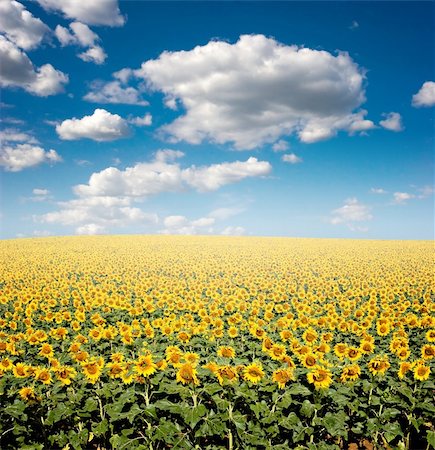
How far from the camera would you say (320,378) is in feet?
18.6

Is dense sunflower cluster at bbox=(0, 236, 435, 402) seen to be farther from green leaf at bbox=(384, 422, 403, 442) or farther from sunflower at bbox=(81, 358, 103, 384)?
green leaf at bbox=(384, 422, 403, 442)

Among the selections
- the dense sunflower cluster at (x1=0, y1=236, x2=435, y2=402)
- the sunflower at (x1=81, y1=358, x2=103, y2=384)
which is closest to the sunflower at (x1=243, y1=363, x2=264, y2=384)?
the dense sunflower cluster at (x1=0, y1=236, x2=435, y2=402)

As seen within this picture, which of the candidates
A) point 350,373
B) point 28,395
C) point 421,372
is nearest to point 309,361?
point 350,373

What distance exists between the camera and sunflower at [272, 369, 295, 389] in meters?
5.67

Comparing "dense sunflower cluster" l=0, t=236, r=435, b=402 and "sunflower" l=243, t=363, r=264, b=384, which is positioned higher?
"sunflower" l=243, t=363, r=264, b=384

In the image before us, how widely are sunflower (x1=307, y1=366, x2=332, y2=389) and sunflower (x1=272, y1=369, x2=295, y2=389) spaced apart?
11.8 inches

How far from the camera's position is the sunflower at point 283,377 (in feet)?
18.6

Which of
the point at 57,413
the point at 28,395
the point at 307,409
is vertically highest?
the point at 28,395

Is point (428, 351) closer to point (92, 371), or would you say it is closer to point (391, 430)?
point (391, 430)

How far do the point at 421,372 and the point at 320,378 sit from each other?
2.24m

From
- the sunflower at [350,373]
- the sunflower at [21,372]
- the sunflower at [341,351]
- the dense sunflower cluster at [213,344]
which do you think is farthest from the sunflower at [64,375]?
the sunflower at [341,351]

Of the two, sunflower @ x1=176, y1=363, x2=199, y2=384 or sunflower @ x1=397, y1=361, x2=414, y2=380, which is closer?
sunflower @ x1=176, y1=363, x2=199, y2=384

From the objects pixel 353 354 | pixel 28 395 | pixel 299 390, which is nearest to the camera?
pixel 299 390

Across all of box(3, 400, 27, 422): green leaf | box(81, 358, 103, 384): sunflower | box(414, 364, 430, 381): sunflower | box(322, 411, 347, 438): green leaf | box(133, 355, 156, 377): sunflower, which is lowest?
box(322, 411, 347, 438): green leaf
